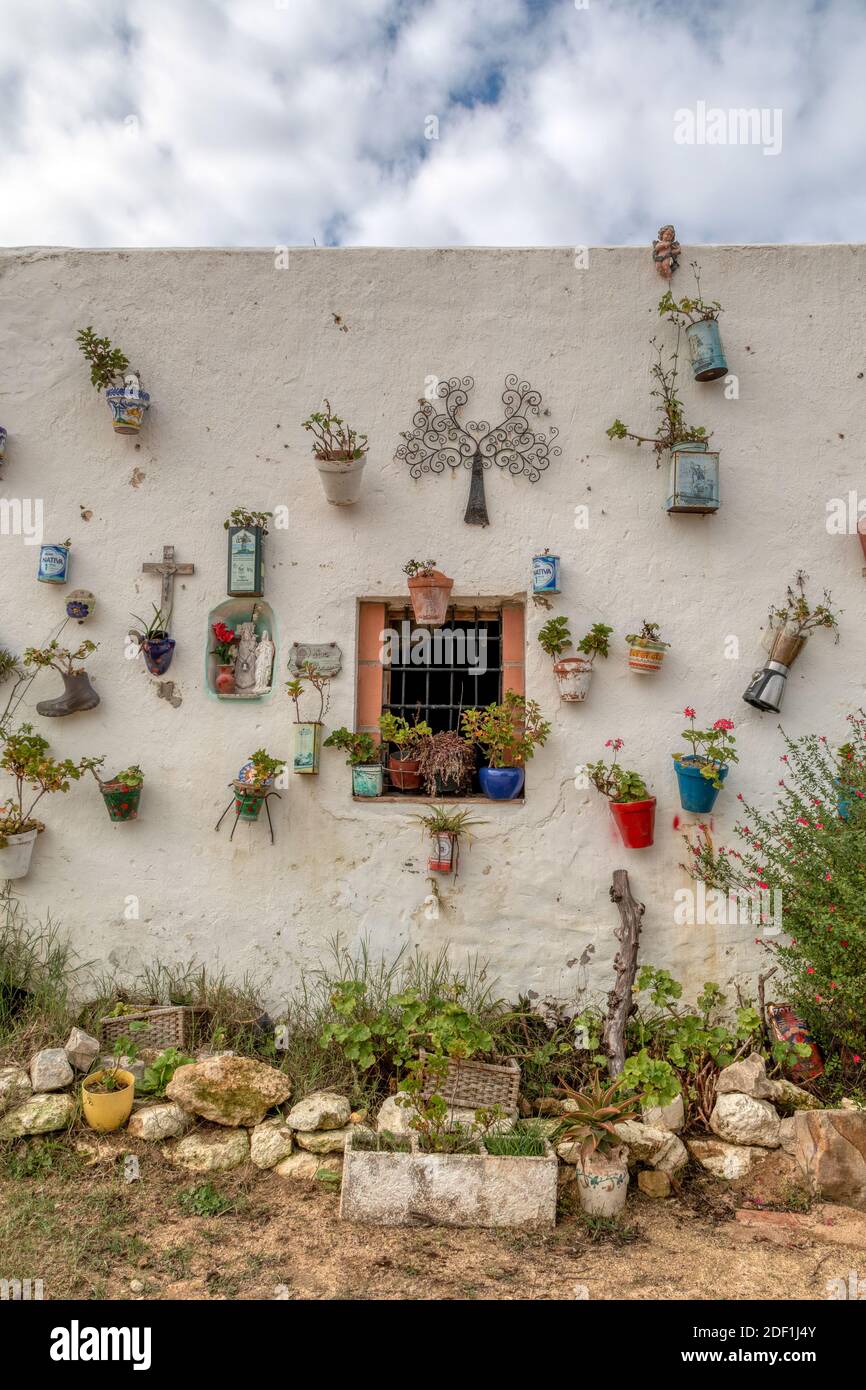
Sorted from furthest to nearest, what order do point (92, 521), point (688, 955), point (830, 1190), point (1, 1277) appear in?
point (92, 521)
point (688, 955)
point (830, 1190)
point (1, 1277)

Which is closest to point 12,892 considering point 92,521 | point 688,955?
point 92,521

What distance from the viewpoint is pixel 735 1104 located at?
3637mm

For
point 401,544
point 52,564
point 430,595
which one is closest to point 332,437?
point 401,544

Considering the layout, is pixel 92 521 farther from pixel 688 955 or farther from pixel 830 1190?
pixel 830 1190

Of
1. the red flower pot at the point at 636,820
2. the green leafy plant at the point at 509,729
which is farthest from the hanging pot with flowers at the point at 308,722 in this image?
the red flower pot at the point at 636,820

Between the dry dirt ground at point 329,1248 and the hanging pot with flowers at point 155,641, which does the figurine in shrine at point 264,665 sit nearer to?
the hanging pot with flowers at point 155,641

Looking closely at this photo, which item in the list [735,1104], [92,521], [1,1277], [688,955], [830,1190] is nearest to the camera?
[1,1277]

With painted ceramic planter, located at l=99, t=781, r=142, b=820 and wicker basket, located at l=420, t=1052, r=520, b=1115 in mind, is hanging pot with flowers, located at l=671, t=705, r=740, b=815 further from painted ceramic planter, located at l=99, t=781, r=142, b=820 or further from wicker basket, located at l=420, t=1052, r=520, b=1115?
painted ceramic planter, located at l=99, t=781, r=142, b=820

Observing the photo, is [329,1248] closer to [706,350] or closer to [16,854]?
[16,854]

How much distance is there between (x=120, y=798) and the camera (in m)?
4.46

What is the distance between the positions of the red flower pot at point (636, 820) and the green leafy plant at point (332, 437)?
7.55ft

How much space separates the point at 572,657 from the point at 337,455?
165 centimetres

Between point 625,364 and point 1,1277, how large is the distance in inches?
193

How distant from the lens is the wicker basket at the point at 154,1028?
418 cm
